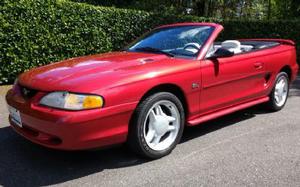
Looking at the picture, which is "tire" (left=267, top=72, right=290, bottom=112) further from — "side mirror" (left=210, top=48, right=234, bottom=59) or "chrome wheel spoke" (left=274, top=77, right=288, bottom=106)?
"side mirror" (left=210, top=48, right=234, bottom=59)

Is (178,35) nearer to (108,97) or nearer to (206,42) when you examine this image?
(206,42)

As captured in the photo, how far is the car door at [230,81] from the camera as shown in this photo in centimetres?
475

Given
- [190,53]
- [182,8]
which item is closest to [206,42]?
[190,53]

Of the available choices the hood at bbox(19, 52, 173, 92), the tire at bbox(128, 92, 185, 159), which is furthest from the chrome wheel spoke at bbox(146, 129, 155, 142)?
the hood at bbox(19, 52, 173, 92)

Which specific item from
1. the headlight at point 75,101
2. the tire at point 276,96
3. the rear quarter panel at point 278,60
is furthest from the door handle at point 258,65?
the headlight at point 75,101

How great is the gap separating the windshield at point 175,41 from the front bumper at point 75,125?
50.2 inches

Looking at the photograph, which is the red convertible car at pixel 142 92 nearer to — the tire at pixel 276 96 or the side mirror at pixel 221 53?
the side mirror at pixel 221 53

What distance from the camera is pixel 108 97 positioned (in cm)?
377

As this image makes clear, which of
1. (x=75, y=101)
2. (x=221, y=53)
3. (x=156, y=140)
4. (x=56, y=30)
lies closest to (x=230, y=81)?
(x=221, y=53)

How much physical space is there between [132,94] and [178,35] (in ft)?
5.35

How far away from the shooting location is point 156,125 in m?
4.28

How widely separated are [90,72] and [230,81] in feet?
6.01

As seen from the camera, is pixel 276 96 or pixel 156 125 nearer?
pixel 156 125

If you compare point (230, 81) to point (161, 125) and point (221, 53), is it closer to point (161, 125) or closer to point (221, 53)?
point (221, 53)
